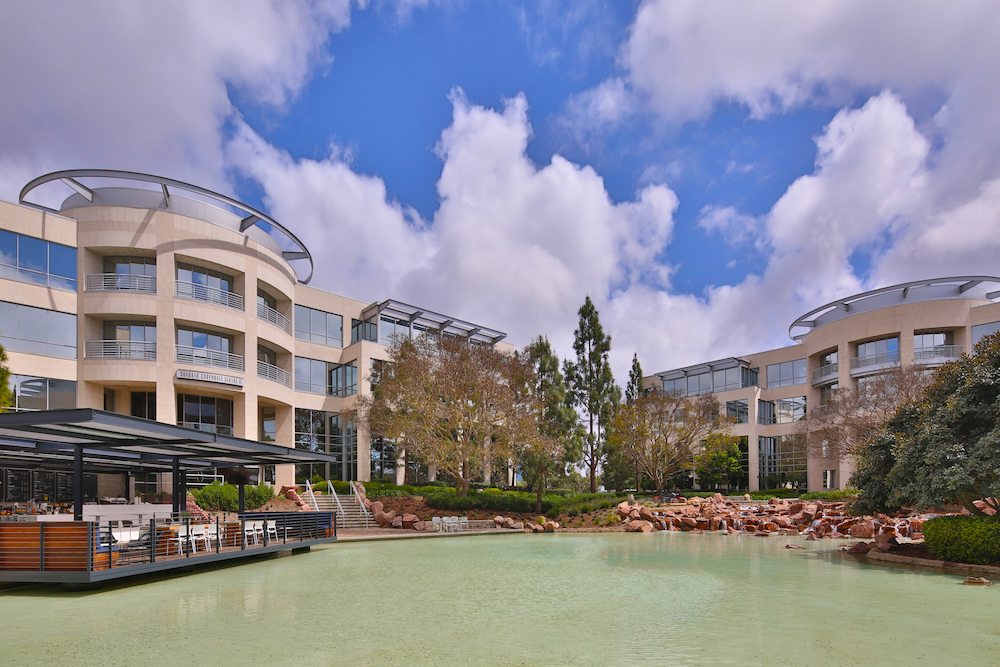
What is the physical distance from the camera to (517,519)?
30.5 m

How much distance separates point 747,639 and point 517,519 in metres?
22.9

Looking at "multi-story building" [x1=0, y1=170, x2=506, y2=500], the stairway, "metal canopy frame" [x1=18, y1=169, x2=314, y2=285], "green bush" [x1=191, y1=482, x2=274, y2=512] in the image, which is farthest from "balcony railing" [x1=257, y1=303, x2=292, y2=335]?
"green bush" [x1=191, y1=482, x2=274, y2=512]

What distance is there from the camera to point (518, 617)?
9.59m

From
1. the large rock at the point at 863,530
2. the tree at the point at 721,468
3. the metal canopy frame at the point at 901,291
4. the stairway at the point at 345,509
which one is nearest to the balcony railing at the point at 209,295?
the stairway at the point at 345,509

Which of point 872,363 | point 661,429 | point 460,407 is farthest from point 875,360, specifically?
point 460,407

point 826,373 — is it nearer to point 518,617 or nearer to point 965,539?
point 965,539

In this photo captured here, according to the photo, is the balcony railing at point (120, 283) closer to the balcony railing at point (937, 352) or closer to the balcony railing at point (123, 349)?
the balcony railing at point (123, 349)

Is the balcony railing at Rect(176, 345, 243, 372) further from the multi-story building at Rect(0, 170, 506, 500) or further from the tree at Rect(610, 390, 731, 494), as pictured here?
the tree at Rect(610, 390, 731, 494)

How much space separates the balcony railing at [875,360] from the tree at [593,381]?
17.6 meters

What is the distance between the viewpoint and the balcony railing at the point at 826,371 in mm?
46031

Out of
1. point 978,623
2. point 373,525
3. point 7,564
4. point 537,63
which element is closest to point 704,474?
point 373,525

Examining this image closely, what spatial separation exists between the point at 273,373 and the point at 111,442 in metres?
22.7

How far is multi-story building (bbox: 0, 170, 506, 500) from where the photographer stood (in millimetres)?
27781

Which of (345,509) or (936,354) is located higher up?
(936,354)
